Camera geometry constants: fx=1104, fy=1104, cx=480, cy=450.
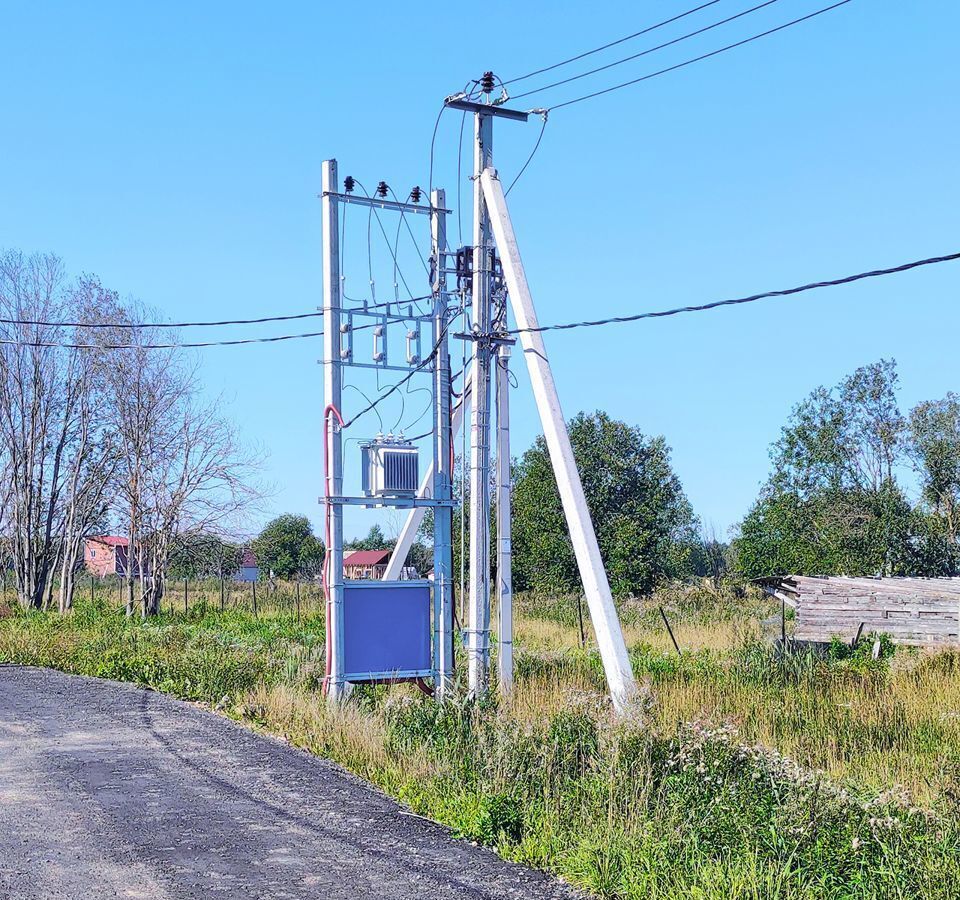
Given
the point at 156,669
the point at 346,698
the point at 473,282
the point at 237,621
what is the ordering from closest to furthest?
1. the point at 346,698
2. the point at 473,282
3. the point at 156,669
4. the point at 237,621

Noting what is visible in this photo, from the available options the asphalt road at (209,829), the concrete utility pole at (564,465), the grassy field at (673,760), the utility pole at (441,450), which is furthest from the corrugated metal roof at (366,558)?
the asphalt road at (209,829)

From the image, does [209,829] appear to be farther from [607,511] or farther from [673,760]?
[607,511]

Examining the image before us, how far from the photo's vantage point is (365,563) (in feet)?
297

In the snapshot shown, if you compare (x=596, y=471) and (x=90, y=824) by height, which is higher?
(x=596, y=471)

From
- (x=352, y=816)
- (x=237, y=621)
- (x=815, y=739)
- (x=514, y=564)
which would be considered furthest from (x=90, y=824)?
(x=514, y=564)

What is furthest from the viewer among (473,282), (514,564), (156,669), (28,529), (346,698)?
(514,564)

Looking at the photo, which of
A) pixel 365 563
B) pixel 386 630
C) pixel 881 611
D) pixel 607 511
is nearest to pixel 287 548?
pixel 365 563

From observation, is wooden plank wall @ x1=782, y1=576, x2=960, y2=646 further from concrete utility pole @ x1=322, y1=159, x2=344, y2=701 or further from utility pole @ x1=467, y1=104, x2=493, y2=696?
concrete utility pole @ x1=322, y1=159, x2=344, y2=701

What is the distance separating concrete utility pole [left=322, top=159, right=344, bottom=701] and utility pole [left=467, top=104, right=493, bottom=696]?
160 centimetres

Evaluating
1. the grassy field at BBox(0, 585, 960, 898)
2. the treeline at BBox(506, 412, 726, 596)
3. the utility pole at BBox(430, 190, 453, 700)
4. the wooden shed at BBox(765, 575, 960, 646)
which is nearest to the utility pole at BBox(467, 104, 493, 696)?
the utility pole at BBox(430, 190, 453, 700)

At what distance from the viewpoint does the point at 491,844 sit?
7684 mm

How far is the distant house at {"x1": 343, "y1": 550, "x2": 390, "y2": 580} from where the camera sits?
81806 mm

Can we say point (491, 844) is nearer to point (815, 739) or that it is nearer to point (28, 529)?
point (815, 739)

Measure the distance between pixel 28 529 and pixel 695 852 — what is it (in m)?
30.1
